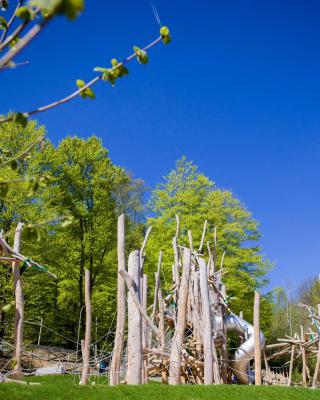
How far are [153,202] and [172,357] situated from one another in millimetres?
16234

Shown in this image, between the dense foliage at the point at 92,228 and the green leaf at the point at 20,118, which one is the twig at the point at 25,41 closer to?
the green leaf at the point at 20,118

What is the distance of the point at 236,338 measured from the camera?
23562mm

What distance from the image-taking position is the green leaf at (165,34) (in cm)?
183

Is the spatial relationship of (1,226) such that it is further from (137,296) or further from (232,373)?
(137,296)

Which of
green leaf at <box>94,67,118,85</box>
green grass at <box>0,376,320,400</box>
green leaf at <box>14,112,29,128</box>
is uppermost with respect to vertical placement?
green leaf at <box>94,67,118,85</box>

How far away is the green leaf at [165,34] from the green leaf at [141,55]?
0.10 m

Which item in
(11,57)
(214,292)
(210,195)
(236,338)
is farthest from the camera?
(210,195)

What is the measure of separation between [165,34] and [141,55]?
132 mm

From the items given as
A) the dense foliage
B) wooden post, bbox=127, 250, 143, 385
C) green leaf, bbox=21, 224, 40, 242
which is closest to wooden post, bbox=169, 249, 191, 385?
wooden post, bbox=127, 250, 143, 385

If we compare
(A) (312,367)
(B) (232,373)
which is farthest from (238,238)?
(B) (232,373)

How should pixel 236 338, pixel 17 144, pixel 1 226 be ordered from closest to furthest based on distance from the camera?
pixel 1 226
pixel 17 144
pixel 236 338

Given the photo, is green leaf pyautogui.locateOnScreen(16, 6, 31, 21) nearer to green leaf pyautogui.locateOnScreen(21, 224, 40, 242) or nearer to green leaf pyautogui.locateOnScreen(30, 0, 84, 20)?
green leaf pyautogui.locateOnScreen(30, 0, 84, 20)

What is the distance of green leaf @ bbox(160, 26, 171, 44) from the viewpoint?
183cm

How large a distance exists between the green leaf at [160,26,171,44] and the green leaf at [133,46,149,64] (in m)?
0.10
